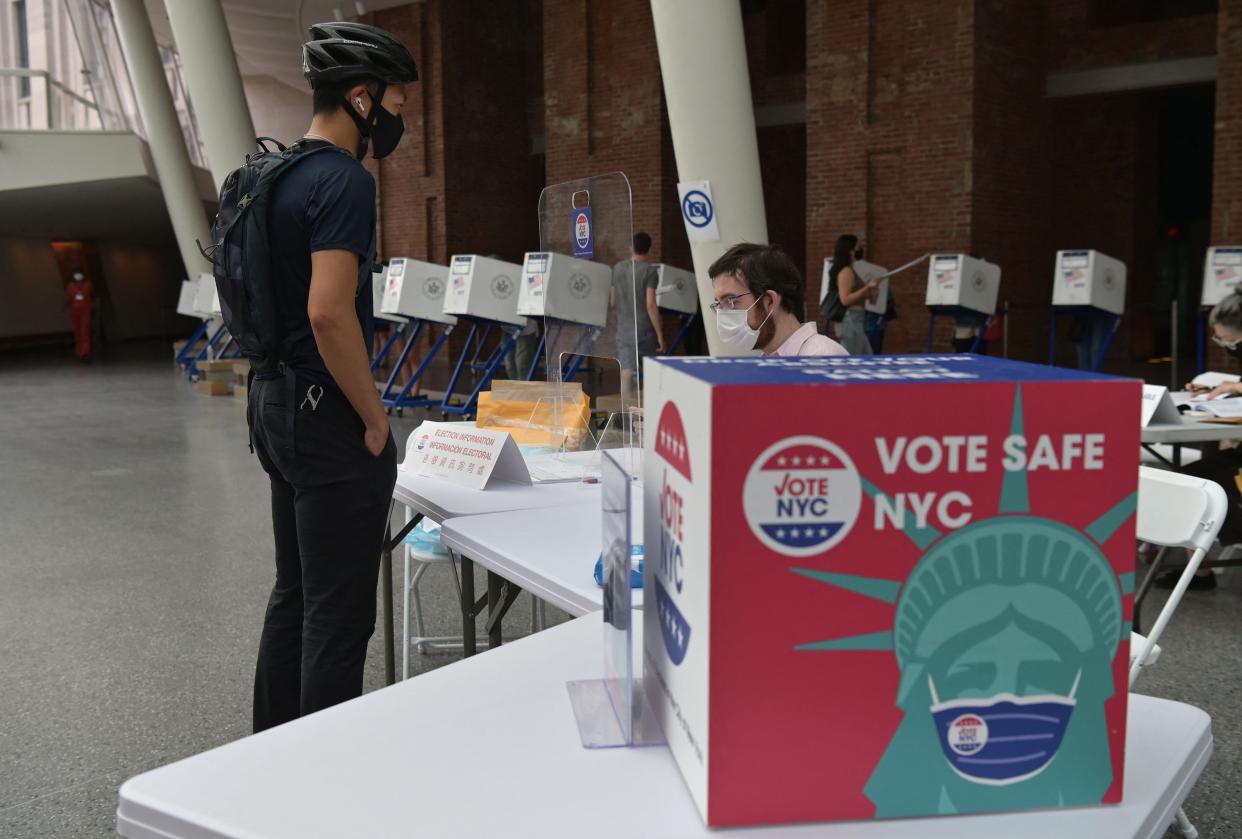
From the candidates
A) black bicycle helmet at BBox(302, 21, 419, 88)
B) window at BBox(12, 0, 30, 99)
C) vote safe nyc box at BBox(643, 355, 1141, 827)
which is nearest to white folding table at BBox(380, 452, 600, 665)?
black bicycle helmet at BBox(302, 21, 419, 88)

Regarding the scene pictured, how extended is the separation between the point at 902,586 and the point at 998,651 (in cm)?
10

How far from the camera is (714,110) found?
20.9 feet

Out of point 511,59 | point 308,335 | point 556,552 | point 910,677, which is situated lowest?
point 556,552

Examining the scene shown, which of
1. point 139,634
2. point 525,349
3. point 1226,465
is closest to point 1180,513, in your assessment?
point 1226,465

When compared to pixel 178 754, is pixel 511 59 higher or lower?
higher

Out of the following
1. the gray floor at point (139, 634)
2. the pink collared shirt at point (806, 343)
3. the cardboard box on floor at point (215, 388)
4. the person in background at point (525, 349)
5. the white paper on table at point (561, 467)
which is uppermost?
the pink collared shirt at point (806, 343)

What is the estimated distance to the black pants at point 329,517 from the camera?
2018 mm

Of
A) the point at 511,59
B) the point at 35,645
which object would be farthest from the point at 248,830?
the point at 511,59

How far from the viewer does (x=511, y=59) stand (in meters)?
16.4

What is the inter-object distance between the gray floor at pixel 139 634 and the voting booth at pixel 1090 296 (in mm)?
5812

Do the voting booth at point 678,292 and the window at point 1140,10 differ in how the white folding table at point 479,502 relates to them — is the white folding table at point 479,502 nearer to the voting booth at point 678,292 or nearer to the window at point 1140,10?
the voting booth at point 678,292

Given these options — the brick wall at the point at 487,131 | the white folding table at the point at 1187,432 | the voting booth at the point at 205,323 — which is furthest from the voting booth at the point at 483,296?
the white folding table at the point at 1187,432

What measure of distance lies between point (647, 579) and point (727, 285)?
6.14 feet

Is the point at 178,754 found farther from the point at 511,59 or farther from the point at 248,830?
the point at 511,59
